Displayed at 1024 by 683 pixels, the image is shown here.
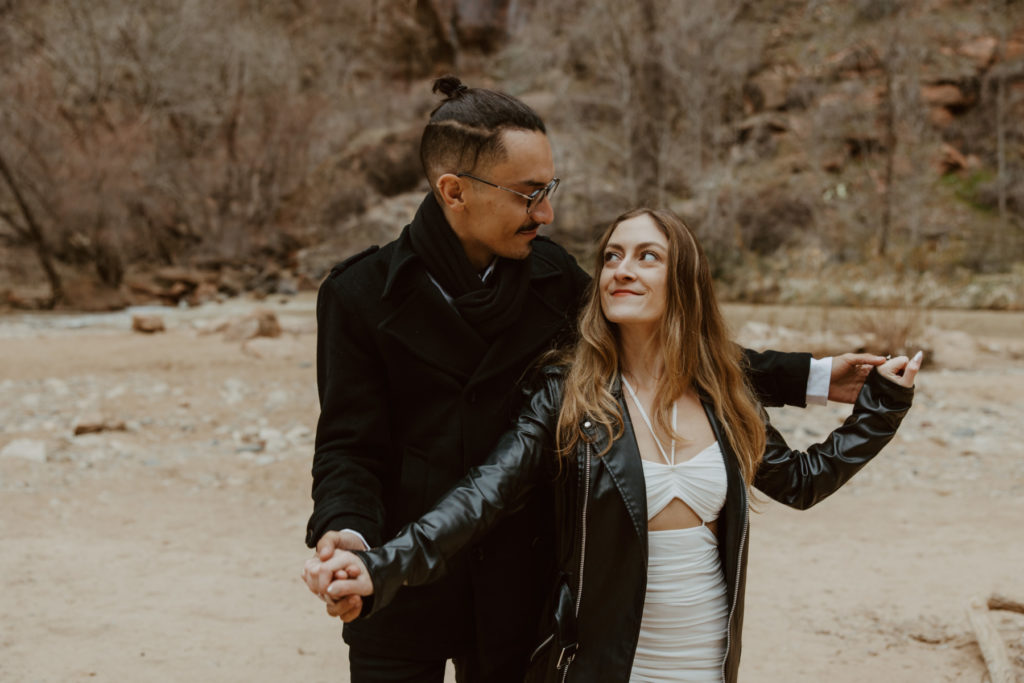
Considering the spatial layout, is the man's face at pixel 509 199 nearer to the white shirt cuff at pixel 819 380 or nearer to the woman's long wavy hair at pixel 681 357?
the woman's long wavy hair at pixel 681 357

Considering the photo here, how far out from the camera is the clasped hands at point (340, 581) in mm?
1723

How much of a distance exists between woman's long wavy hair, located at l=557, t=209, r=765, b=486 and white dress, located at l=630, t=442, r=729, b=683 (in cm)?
12

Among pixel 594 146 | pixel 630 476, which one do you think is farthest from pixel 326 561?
pixel 594 146

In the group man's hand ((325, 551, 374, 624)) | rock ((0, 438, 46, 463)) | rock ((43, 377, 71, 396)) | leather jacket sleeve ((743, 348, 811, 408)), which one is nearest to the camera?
man's hand ((325, 551, 374, 624))

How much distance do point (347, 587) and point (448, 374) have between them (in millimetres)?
651

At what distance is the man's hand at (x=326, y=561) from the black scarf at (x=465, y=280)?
62 centimetres

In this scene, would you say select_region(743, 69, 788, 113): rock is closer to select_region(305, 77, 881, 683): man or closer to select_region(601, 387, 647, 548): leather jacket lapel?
select_region(305, 77, 881, 683): man

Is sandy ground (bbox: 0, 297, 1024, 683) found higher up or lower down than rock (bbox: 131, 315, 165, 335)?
higher up

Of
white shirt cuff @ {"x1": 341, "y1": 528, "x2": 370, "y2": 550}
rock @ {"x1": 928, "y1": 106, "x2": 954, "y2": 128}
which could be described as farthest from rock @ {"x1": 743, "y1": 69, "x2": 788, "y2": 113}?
white shirt cuff @ {"x1": 341, "y1": 528, "x2": 370, "y2": 550}

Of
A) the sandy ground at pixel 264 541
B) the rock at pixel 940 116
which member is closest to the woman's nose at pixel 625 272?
the sandy ground at pixel 264 541

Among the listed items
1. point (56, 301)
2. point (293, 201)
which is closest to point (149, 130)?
point (293, 201)

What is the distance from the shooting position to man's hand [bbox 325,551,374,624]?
1.72m

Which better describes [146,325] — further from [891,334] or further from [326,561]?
[326,561]

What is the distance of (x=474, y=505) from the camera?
6.49 feet
